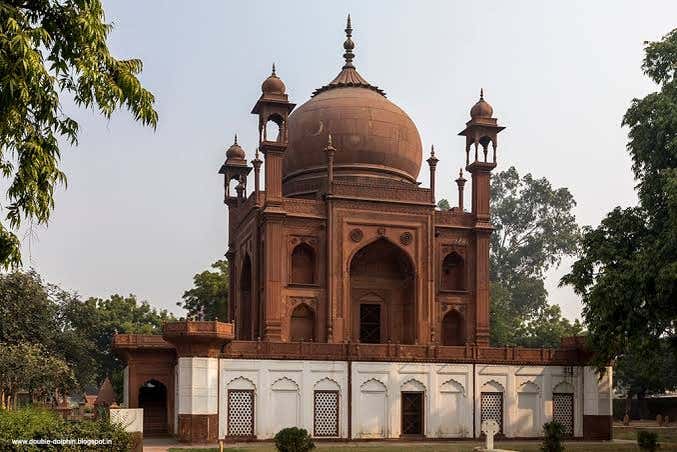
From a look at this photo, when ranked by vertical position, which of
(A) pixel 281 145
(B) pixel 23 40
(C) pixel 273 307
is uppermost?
(A) pixel 281 145

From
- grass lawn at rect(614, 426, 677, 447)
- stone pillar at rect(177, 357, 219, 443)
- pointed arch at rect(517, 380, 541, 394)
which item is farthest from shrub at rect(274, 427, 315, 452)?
grass lawn at rect(614, 426, 677, 447)

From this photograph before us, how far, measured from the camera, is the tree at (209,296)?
5038 cm

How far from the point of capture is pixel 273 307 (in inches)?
1350

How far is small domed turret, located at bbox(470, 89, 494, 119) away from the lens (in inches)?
1510

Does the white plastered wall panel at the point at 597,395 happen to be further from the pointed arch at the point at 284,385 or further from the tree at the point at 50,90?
the tree at the point at 50,90

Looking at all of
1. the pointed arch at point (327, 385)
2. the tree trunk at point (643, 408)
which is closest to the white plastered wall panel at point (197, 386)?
the pointed arch at point (327, 385)

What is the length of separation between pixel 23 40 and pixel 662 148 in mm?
20824

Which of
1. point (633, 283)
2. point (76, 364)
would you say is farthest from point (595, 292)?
point (76, 364)

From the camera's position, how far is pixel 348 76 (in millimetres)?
41219

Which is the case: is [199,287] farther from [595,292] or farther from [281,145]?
[595,292]

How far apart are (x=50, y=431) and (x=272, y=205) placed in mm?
18707

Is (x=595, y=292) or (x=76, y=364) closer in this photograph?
(x=595, y=292)

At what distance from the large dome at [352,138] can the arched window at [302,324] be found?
5.51 metres

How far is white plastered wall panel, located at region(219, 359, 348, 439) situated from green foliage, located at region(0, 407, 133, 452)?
12012mm
